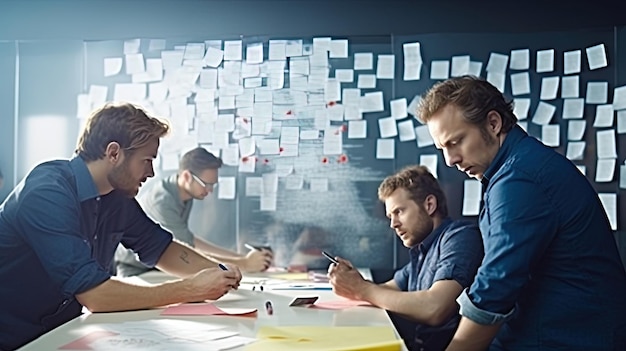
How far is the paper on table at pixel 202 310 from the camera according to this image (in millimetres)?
2414

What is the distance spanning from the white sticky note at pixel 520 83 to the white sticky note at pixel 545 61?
0.08 m

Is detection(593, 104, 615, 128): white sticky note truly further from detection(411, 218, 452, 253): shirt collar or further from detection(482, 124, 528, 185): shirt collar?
detection(482, 124, 528, 185): shirt collar

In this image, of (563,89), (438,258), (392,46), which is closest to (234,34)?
(392,46)

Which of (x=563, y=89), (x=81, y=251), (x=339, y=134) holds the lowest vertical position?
(x=81, y=251)

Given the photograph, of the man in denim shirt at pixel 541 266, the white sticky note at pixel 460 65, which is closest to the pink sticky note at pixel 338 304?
the man in denim shirt at pixel 541 266

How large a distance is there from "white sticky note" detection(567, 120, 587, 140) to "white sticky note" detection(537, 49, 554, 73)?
0.31 m

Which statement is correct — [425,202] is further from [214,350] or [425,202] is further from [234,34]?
[234,34]

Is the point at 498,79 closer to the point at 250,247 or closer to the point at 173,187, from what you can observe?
the point at 250,247

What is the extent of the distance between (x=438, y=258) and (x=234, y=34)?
2.21 m

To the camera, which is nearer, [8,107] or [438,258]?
[438,258]

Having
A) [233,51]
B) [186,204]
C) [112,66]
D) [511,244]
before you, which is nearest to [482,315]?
[511,244]

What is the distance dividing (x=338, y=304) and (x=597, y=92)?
2.29 metres

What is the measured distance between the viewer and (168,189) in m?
4.21

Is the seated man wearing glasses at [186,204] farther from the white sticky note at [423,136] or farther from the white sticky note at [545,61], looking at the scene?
the white sticky note at [545,61]
